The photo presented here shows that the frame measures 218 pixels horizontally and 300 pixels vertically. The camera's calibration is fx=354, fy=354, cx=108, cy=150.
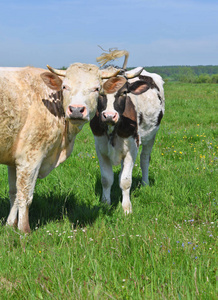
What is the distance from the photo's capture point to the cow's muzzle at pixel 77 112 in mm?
3389

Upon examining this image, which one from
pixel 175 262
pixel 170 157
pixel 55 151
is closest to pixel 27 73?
pixel 55 151

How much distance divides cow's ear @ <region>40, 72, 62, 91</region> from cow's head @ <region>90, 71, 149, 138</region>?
55 cm

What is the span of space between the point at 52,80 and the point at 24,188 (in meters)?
1.26

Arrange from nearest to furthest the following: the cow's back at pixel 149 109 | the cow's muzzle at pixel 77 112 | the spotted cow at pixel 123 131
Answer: the cow's muzzle at pixel 77 112 < the spotted cow at pixel 123 131 < the cow's back at pixel 149 109

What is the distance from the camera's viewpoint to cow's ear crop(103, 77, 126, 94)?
4.12 m

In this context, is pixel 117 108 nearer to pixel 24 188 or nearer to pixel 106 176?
pixel 106 176

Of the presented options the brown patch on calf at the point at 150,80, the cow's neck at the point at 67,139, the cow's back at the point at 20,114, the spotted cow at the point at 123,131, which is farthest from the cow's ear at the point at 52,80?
the brown patch on calf at the point at 150,80

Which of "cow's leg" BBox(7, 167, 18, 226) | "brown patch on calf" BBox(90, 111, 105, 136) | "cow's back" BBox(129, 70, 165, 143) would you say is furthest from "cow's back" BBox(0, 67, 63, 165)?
"cow's back" BBox(129, 70, 165, 143)

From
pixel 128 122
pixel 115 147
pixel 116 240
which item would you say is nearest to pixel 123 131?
pixel 128 122

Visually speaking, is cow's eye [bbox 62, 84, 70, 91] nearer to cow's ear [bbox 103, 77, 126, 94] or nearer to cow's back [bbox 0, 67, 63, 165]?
cow's back [bbox 0, 67, 63, 165]

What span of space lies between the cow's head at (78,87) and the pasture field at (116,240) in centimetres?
125

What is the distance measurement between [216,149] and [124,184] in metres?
3.29

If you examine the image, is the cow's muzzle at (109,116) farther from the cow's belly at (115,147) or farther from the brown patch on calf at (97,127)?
the cow's belly at (115,147)

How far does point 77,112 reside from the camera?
3393 millimetres
